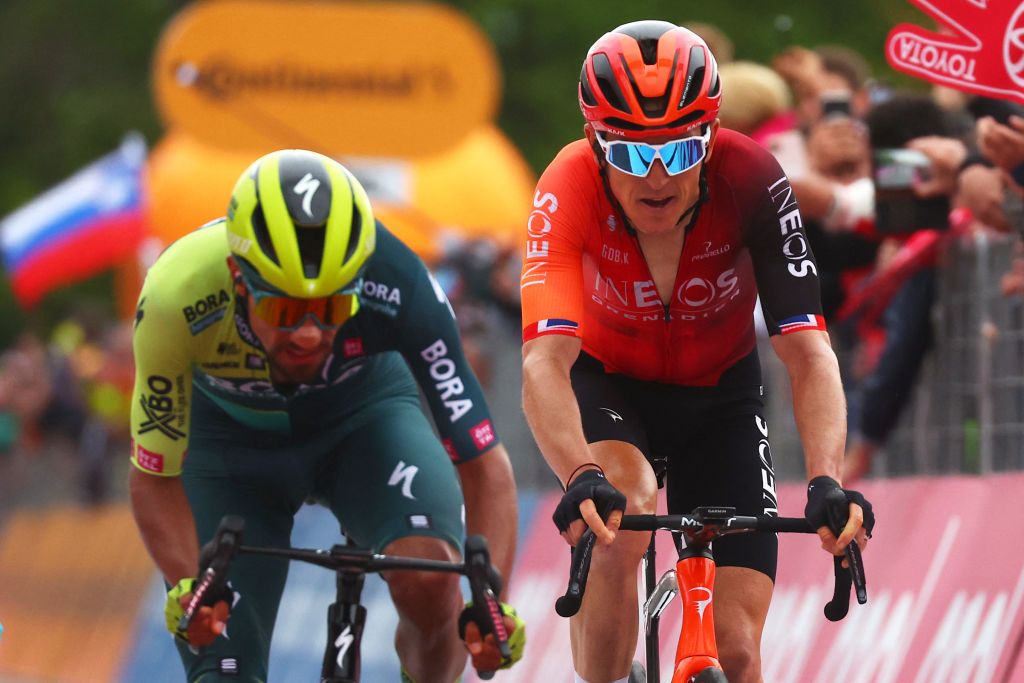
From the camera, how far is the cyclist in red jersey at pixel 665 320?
5.48m

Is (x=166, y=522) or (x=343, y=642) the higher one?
(x=166, y=522)

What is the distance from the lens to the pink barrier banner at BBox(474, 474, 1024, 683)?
22.7 feet

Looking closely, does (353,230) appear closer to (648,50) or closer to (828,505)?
(648,50)

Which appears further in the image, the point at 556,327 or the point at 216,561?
the point at 556,327

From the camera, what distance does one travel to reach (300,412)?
664cm

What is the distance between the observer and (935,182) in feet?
27.1

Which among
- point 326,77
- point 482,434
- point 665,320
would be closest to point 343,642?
point 482,434

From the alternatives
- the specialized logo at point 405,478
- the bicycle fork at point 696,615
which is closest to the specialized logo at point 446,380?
the specialized logo at point 405,478

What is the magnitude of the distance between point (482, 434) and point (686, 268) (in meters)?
0.86

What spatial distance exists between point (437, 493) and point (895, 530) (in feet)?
8.39

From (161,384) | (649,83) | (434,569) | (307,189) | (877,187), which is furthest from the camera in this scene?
(877,187)

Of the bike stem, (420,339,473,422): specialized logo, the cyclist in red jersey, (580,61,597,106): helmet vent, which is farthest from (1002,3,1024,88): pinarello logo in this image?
the bike stem

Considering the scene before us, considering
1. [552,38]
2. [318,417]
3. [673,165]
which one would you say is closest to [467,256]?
[318,417]

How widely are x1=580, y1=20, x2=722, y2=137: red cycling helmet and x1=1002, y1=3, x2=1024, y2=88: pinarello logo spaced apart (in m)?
1.95
